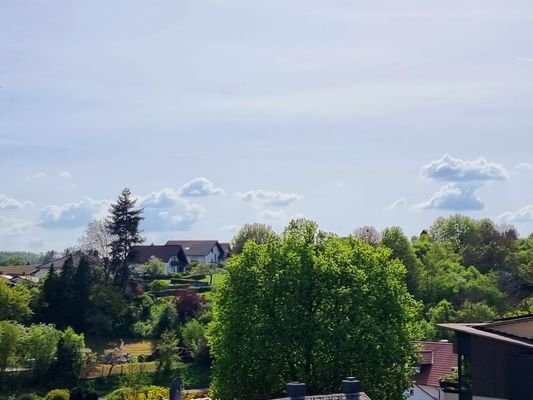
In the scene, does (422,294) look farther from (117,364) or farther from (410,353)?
(410,353)

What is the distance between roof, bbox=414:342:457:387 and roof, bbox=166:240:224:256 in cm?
9021

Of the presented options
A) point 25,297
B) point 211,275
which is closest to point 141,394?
point 25,297

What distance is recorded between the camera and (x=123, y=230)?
88.8m

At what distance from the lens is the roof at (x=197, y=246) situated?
13700cm

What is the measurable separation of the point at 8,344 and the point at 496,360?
37132mm

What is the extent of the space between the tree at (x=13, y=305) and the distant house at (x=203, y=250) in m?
63.8

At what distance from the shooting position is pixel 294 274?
37094 millimetres

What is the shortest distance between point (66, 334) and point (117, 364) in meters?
5.05

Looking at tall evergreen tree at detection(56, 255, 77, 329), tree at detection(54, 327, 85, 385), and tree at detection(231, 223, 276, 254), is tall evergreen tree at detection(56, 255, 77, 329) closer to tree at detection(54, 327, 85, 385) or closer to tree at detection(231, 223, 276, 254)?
tree at detection(54, 327, 85, 385)

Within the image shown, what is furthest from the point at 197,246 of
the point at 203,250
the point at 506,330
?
Result: the point at 506,330

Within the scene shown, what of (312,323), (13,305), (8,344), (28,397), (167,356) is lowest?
A: (28,397)

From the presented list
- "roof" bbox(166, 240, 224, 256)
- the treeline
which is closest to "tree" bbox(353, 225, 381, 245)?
the treeline

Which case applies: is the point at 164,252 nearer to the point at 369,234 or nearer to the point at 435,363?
the point at 369,234

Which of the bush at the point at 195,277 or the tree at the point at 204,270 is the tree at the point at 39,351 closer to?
the bush at the point at 195,277
